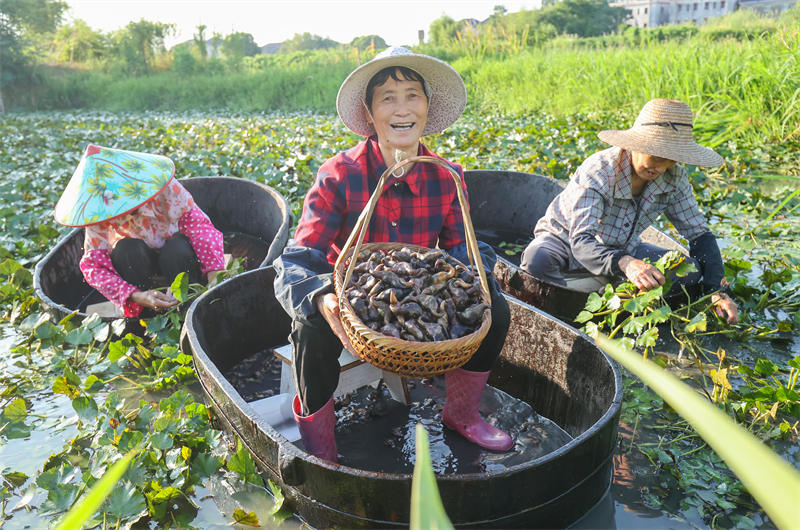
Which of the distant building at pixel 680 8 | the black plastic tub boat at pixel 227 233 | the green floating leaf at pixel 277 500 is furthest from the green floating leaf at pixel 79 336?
the distant building at pixel 680 8

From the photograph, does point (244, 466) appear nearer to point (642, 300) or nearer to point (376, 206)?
point (376, 206)

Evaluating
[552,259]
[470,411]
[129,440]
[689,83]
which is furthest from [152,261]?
[689,83]

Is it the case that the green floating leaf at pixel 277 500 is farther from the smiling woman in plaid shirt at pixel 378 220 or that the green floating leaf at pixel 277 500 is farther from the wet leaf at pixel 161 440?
the wet leaf at pixel 161 440

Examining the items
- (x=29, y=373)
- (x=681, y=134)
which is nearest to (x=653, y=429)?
(x=681, y=134)

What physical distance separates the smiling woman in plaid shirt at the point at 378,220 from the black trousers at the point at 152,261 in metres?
0.88

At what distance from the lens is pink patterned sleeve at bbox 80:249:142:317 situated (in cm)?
232

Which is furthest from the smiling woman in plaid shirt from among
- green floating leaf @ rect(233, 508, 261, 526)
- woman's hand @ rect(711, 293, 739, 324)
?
woman's hand @ rect(711, 293, 739, 324)

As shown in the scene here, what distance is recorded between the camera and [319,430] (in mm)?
1705

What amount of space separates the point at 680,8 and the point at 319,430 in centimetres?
6070

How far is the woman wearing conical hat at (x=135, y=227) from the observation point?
7.27ft

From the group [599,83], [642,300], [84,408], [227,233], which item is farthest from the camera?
[599,83]

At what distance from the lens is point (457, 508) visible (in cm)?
124

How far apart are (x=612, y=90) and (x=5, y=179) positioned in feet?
20.9

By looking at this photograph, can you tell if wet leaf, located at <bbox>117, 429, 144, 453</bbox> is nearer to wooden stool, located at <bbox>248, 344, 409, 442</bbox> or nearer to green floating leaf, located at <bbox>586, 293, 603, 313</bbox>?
wooden stool, located at <bbox>248, 344, 409, 442</bbox>
